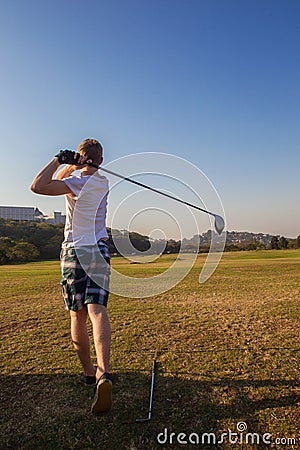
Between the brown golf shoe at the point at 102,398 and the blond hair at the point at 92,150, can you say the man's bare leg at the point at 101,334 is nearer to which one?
the brown golf shoe at the point at 102,398

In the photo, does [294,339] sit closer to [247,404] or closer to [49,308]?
[247,404]

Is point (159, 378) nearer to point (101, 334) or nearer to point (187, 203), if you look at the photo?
point (101, 334)

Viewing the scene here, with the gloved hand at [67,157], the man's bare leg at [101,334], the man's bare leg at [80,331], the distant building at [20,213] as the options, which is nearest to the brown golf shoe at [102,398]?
the man's bare leg at [101,334]

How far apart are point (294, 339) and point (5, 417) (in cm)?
331

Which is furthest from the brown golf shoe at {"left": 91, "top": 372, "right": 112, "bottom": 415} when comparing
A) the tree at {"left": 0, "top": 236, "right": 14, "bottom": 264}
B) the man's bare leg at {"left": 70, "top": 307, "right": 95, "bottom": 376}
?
the tree at {"left": 0, "top": 236, "right": 14, "bottom": 264}

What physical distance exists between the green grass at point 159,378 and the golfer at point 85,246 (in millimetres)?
399

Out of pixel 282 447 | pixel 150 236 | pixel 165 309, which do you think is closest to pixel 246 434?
pixel 282 447

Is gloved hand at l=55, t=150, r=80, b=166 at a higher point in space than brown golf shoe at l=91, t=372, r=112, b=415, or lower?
higher

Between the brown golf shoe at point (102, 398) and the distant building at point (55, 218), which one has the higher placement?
the distant building at point (55, 218)

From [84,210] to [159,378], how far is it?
5.37 ft

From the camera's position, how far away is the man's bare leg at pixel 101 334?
269 centimetres

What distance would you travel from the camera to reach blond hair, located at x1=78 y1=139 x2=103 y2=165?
121 inches

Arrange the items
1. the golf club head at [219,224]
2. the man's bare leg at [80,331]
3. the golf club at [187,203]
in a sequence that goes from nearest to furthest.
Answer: the man's bare leg at [80,331] < the golf club at [187,203] < the golf club head at [219,224]

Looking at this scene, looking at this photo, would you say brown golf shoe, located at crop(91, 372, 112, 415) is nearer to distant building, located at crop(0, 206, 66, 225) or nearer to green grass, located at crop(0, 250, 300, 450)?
green grass, located at crop(0, 250, 300, 450)
